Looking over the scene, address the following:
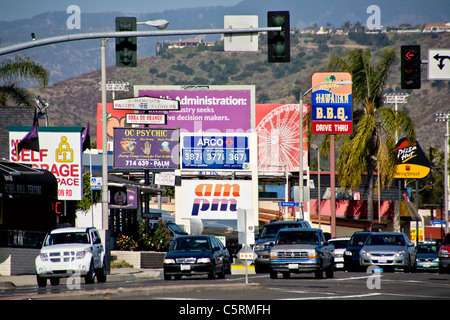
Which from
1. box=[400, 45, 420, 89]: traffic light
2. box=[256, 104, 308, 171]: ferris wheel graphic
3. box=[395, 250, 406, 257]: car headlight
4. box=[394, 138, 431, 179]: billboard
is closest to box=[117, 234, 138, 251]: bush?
box=[395, 250, 406, 257]: car headlight

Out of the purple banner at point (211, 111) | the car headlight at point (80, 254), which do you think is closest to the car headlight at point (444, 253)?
the car headlight at point (80, 254)

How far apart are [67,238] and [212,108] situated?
4766cm

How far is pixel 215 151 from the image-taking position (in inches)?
2485

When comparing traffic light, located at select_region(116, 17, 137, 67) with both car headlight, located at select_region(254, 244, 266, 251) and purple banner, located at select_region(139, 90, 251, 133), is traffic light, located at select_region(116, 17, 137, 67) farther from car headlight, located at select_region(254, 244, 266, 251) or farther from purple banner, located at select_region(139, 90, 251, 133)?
purple banner, located at select_region(139, 90, 251, 133)

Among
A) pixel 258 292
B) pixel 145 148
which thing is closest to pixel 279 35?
pixel 258 292

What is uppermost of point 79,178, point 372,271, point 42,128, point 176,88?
point 176,88

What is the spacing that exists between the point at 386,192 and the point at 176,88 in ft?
79.4

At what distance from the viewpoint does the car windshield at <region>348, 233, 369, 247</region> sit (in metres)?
36.7

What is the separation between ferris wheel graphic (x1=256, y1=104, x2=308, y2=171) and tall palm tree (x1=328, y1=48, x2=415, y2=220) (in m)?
19.9

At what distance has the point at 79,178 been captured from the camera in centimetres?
3816

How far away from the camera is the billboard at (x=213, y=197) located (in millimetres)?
59344
